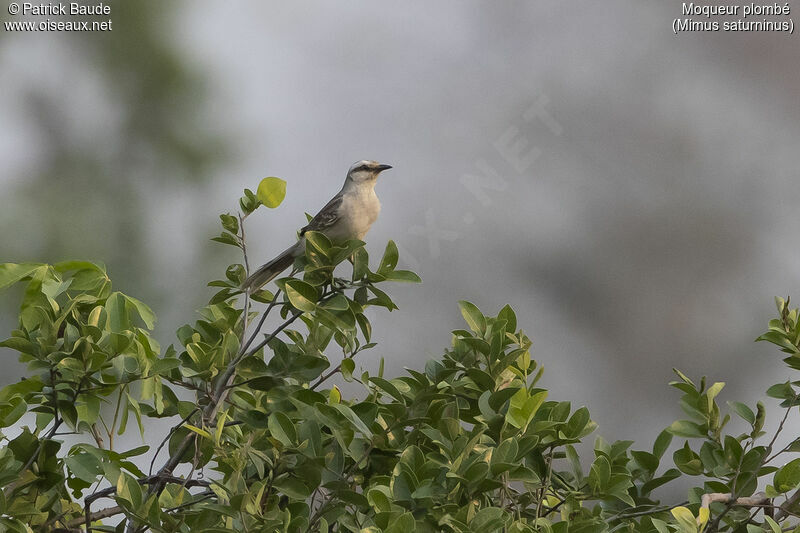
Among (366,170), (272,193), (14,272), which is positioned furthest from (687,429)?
(14,272)

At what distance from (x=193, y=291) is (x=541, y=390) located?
3517 mm

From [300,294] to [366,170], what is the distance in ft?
3.32

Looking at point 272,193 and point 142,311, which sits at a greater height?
point 272,193

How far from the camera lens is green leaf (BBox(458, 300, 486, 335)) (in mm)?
1436

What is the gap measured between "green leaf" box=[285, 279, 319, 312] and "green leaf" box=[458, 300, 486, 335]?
0.25 meters

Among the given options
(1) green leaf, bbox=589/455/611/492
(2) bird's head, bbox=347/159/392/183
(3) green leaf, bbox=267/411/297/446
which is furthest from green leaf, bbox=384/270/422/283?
(2) bird's head, bbox=347/159/392/183

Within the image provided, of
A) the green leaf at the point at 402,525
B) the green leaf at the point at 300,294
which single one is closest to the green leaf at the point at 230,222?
the green leaf at the point at 300,294

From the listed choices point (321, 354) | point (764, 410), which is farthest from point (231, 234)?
point (764, 410)

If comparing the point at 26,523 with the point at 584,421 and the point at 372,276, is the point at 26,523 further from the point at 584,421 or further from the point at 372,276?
the point at 584,421

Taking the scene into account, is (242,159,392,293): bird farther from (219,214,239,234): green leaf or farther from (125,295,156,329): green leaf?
(125,295,156,329): green leaf

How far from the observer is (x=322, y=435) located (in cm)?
131

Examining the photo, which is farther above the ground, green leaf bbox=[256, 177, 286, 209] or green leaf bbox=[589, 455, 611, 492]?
green leaf bbox=[256, 177, 286, 209]

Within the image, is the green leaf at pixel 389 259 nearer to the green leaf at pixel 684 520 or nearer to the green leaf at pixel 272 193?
the green leaf at pixel 272 193

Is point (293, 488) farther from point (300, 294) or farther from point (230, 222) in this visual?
point (230, 222)
